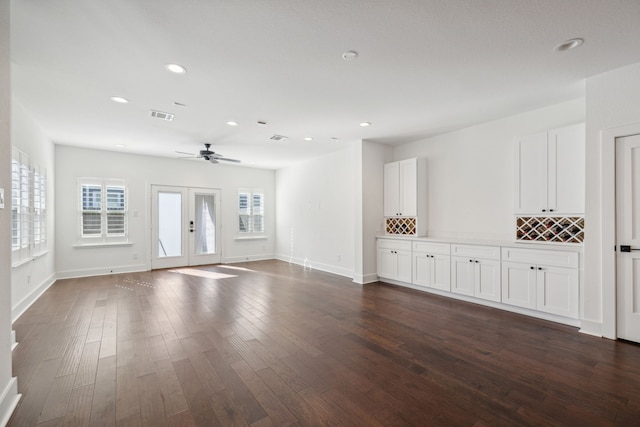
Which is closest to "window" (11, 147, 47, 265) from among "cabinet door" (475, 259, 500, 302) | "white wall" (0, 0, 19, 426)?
"white wall" (0, 0, 19, 426)

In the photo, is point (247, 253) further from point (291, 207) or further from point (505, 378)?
point (505, 378)

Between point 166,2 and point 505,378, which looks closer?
point 166,2

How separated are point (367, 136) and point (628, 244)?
155 inches

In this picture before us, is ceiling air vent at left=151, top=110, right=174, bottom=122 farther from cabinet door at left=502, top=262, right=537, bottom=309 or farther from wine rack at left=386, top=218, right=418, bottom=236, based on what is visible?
cabinet door at left=502, top=262, right=537, bottom=309

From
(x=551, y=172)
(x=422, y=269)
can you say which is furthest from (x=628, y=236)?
(x=422, y=269)

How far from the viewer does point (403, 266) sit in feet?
18.0

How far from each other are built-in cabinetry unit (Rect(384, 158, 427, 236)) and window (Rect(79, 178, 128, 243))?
244 inches

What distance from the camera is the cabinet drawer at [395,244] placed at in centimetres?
544

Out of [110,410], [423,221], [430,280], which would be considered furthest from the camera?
[423,221]

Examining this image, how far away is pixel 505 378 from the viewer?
2408mm

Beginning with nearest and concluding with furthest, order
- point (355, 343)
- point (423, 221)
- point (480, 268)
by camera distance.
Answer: point (355, 343)
point (480, 268)
point (423, 221)

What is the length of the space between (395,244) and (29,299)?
615cm

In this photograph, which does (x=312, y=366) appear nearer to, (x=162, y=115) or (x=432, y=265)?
(x=432, y=265)

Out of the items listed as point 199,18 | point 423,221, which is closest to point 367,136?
point 423,221
